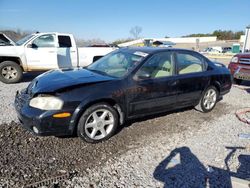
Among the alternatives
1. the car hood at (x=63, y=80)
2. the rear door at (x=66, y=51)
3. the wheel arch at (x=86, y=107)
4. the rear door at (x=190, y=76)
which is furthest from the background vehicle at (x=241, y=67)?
the rear door at (x=66, y=51)

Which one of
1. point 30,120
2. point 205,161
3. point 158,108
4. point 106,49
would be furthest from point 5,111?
point 106,49

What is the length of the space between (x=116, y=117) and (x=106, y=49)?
6332 millimetres

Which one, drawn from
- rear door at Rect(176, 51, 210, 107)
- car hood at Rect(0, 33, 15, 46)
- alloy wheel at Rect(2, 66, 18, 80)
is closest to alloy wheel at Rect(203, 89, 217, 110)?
rear door at Rect(176, 51, 210, 107)

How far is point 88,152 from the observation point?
3510mm

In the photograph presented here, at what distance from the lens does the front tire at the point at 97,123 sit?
3635mm

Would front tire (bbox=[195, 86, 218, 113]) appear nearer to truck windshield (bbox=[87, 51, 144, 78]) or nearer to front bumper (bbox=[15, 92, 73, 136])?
truck windshield (bbox=[87, 51, 144, 78])

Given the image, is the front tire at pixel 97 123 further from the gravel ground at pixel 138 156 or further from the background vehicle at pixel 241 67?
the background vehicle at pixel 241 67

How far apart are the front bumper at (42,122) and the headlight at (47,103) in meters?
0.06

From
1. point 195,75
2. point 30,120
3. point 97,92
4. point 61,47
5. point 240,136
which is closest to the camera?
point 30,120

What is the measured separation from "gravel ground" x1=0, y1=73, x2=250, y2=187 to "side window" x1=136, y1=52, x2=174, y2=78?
1046 mm

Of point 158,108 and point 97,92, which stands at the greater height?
point 97,92

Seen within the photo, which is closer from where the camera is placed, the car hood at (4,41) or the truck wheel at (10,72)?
the truck wheel at (10,72)

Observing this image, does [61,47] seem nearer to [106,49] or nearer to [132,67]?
[106,49]

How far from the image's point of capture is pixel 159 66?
4520mm
